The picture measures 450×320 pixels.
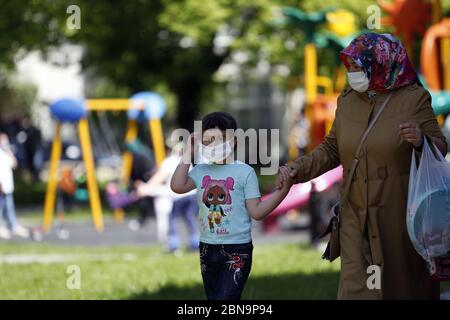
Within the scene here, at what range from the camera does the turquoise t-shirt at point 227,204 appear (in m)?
5.65

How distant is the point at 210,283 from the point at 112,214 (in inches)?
646

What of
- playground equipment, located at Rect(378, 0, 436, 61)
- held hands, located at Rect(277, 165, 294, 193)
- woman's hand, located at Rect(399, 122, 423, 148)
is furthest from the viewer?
playground equipment, located at Rect(378, 0, 436, 61)

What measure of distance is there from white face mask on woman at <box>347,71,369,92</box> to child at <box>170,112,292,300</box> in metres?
0.64

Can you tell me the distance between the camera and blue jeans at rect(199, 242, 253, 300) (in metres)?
5.66

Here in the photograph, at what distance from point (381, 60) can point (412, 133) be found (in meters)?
0.43

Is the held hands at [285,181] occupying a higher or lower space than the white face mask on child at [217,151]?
lower

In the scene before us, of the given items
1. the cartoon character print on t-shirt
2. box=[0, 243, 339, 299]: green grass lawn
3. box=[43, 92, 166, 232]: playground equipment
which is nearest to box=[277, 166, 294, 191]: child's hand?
the cartoon character print on t-shirt

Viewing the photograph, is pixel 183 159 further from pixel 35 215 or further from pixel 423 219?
pixel 35 215

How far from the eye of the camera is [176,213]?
44.2 feet

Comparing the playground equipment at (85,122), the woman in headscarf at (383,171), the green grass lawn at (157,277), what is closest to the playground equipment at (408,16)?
the green grass lawn at (157,277)

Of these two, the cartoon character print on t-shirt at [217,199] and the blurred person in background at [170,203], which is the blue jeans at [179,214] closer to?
the blurred person in background at [170,203]

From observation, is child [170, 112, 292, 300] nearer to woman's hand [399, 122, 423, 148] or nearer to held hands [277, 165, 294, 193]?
held hands [277, 165, 294, 193]

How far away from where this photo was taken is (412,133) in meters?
5.13
